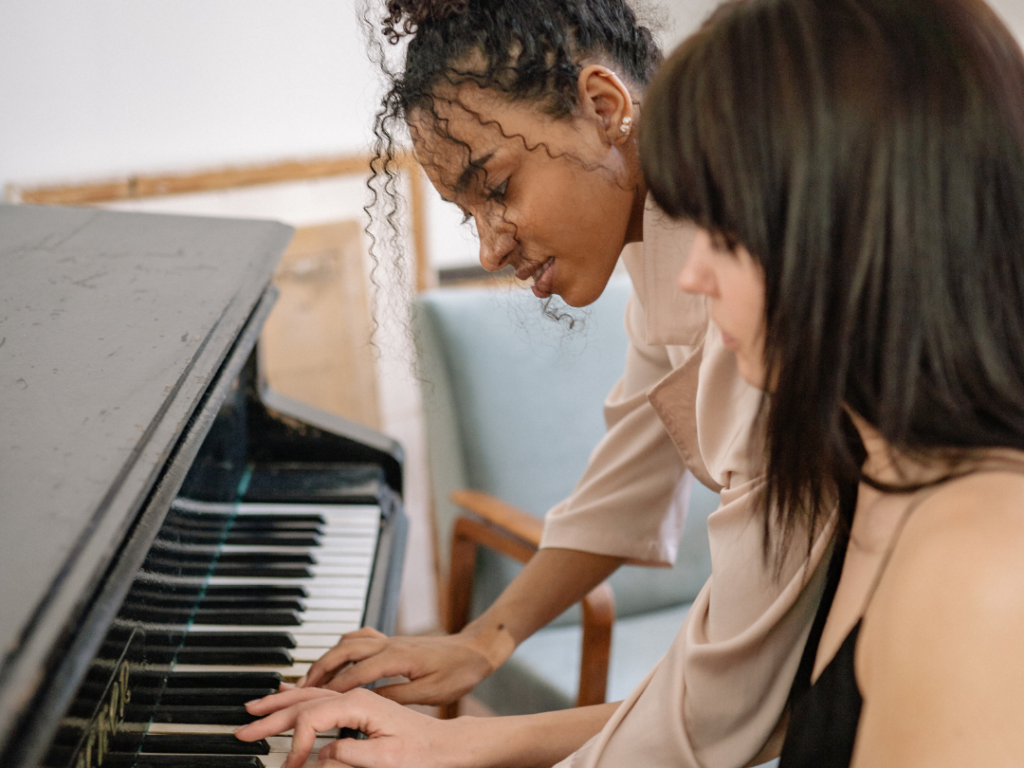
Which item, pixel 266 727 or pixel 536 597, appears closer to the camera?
pixel 266 727

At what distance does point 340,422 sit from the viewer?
1.54 meters

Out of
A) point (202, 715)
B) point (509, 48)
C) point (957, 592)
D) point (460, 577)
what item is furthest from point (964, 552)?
point (460, 577)

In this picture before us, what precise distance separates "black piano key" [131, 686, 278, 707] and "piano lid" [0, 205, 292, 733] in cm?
31

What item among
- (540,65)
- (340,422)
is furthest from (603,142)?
(340,422)

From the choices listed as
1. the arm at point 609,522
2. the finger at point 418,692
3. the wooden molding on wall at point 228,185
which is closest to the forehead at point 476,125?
the arm at point 609,522

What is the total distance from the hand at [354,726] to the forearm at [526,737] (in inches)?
0.8

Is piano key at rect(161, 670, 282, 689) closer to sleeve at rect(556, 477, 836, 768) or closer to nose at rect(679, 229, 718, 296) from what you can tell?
sleeve at rect(556, 477, 836, 768)

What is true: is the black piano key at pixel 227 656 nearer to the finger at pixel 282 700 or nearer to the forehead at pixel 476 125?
the finger at pixel 282 700

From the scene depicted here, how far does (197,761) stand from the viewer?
2.90 feet

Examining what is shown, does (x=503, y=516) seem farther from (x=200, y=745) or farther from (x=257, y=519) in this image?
(x=200, y=745)

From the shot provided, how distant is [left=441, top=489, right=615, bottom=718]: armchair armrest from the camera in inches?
57.8

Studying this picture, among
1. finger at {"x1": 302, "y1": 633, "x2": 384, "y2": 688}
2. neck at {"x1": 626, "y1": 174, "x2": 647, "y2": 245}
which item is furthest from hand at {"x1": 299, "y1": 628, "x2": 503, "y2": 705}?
neck at {"x1": 626, "y1": 174, "x2": 647, "y2": 245}

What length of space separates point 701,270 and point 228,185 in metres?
1.86

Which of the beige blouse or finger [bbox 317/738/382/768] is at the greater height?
the beige blouse
